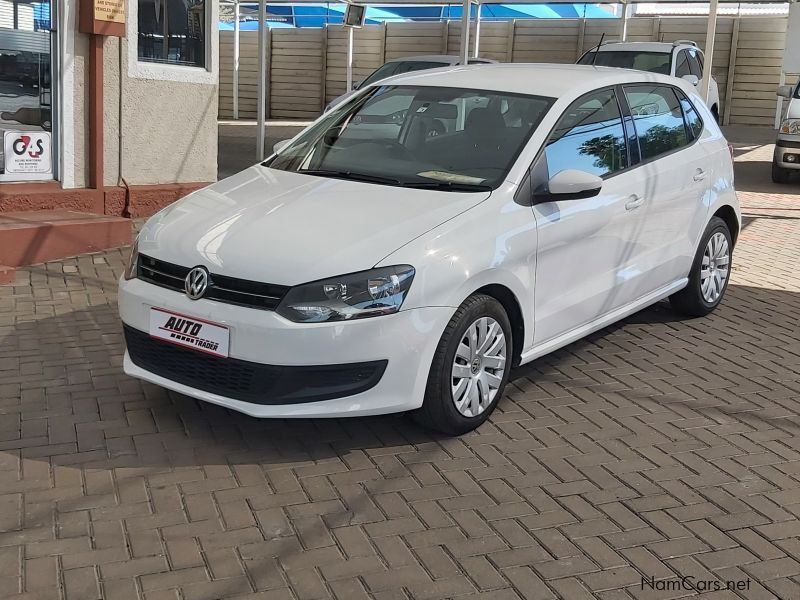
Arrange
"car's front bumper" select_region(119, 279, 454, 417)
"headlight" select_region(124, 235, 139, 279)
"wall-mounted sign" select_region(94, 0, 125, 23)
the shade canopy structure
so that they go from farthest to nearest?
the shade canopy structure → "wall-mounted sign" select_region(94, 0, 125, 23) → "headlight" select_region(124, 235, 139, 279) → "car's front bumper" select_region(119, 279, 454, 417)

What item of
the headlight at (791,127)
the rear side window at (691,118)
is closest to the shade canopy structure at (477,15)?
the headlight at (791,127)

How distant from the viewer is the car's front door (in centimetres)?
477

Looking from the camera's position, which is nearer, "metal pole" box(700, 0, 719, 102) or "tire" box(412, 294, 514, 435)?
"tire" box(412, 294, 514, 435)

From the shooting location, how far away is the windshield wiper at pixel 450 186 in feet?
15.0

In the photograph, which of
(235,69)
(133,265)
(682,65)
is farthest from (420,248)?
(235,69)

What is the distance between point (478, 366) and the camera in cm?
443

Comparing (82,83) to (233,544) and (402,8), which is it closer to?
(233,544)

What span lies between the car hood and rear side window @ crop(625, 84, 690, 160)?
1.64 metres

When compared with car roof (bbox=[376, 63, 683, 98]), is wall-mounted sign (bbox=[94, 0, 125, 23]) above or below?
above

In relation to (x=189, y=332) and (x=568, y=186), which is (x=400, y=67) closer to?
(x=568, y=186)

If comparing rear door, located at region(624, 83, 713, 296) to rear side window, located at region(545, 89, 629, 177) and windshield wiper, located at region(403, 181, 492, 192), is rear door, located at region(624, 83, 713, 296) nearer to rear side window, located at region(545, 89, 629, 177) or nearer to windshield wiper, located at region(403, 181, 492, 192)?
rear side window, located at region(545, 89, 629, 177)

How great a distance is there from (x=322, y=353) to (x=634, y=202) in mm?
2353

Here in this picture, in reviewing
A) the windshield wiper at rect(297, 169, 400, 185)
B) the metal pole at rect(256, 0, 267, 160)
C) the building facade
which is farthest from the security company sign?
the metal pole at rect(256, 0, 267, 160)

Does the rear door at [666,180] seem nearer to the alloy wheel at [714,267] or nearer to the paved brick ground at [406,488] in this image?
the alloy wheel at [714,267]
